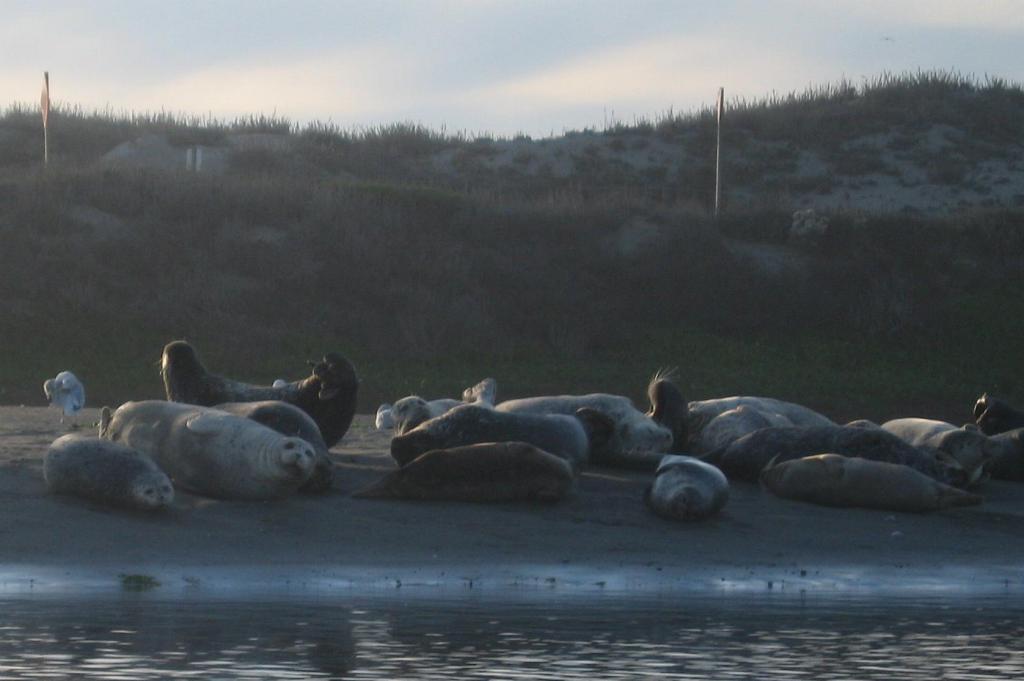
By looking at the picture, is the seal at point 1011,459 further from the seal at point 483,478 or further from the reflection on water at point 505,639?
the reflection on water at point 505,639

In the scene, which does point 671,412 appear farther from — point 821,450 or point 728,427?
point 821,450

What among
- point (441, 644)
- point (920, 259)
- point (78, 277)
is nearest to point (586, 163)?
point (920, 259)

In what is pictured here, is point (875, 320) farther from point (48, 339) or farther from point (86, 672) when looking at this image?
point (86, 672)

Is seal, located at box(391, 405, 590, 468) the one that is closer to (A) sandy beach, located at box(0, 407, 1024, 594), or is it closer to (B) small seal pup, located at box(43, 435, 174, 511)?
(A) sandy beach, located at box(0, 407, 1024, 594)

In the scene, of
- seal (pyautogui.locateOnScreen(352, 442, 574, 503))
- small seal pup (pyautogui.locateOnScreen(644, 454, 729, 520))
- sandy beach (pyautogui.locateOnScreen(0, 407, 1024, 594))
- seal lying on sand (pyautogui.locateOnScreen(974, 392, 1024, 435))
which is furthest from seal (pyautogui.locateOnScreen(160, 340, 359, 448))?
seal lying on sand (pyautogui.locateOnScreen(974, 392, 1024, 435))

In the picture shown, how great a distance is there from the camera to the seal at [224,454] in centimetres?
1107

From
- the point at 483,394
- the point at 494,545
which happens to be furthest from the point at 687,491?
the point at 483,394

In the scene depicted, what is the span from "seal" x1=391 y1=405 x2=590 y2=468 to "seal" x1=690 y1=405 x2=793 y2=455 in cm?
178

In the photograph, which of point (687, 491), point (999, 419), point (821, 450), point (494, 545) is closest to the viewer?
point (494, 545)

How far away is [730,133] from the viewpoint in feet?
159

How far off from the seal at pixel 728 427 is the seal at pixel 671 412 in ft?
0.44

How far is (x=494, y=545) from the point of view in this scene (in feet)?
34.9

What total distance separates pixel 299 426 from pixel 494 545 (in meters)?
1.92

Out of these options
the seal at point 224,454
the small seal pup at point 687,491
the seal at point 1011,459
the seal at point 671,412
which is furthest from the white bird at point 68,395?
the seal at point 1011,459
